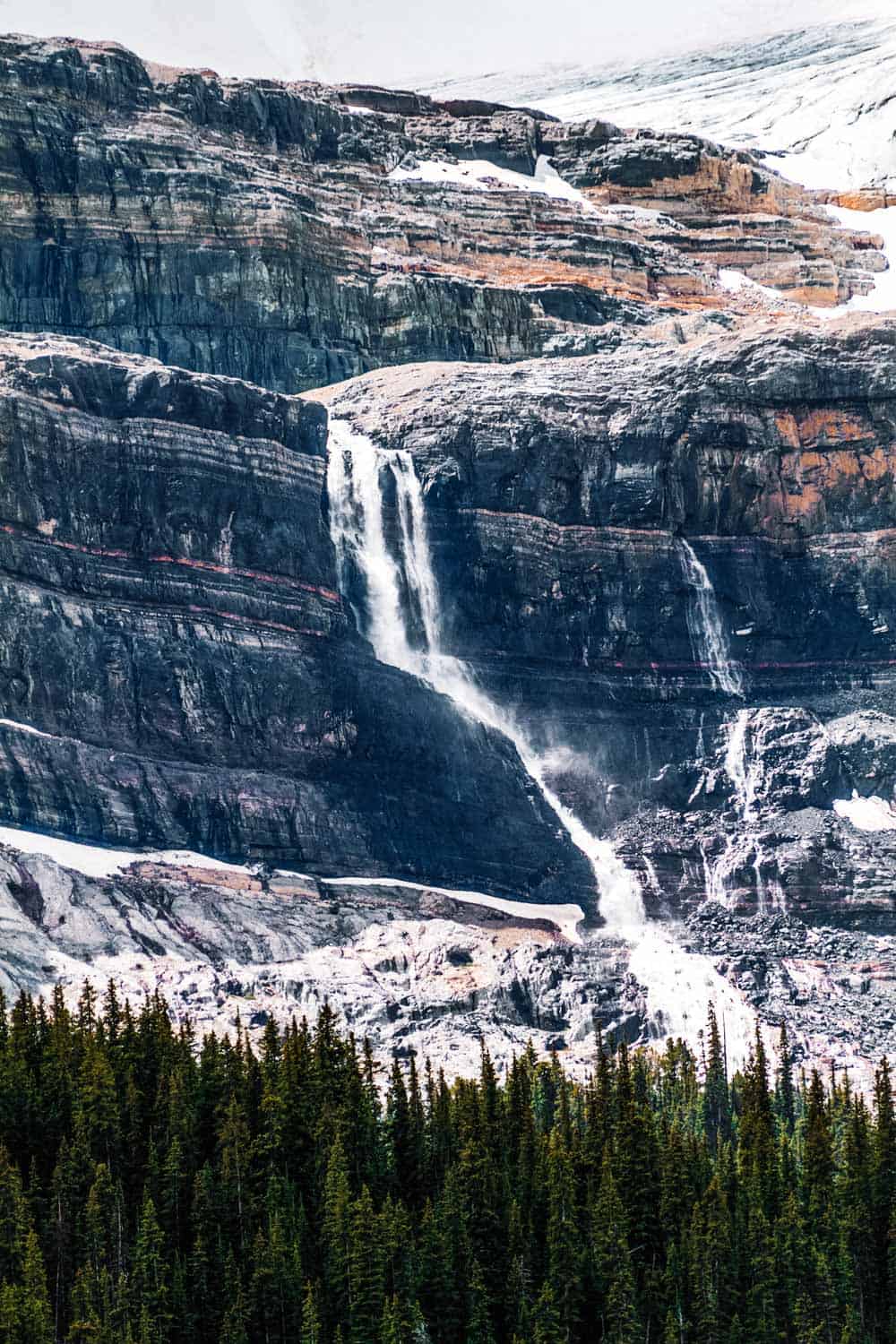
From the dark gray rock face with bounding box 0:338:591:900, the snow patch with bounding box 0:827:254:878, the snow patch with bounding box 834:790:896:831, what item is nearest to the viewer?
the snow patch with bounding box 0:827:254:878

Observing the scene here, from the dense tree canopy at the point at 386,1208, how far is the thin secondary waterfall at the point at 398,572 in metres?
50.1

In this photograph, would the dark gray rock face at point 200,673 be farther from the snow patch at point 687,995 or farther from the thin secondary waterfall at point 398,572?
the snow patch at point 687,995

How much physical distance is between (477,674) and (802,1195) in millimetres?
61555

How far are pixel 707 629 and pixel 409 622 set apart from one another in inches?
713

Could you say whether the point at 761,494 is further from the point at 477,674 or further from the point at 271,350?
the point at 271,350

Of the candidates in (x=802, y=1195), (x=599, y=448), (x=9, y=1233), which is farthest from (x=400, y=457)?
(x=9, y=1233)

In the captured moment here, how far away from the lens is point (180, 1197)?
103125 millimetres

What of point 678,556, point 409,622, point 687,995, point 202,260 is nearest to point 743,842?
point 687,995

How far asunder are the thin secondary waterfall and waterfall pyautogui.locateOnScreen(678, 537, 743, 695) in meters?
13.1

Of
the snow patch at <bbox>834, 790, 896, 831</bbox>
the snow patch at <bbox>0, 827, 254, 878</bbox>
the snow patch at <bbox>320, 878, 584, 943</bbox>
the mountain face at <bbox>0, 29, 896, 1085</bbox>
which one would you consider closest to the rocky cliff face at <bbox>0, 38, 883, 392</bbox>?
the mountain face at <bbox>0, 29, 896, 1085</bbox>

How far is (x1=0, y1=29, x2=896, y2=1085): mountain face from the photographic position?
5704 inches

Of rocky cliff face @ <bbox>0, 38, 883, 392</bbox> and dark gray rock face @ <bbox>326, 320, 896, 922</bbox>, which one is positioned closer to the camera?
dark gray rock face @ <bbox>326, 320, 896, 922</bbox>

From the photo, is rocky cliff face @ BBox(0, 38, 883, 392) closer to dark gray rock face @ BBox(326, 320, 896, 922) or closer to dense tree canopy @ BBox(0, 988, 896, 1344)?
dark gray rock face @ BBox(326, 320, 896, 922)

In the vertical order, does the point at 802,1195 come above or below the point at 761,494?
below
